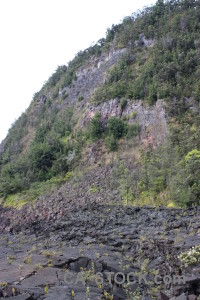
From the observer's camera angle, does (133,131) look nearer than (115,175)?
No

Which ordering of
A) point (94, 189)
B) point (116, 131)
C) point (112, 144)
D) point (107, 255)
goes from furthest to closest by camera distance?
point (116, 131) < point (112, 144) < point (94, 189) < point (107, 255)

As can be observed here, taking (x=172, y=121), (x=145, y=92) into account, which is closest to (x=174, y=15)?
(x=145, y=92)

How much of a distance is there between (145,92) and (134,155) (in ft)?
22.5

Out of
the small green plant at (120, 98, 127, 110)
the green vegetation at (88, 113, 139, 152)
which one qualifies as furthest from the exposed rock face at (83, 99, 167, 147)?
the green vegetation at (88, 113, 139, 152)

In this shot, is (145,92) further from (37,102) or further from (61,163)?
(37,102)

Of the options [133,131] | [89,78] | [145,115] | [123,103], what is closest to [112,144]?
[133,131]

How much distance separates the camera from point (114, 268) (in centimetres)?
898

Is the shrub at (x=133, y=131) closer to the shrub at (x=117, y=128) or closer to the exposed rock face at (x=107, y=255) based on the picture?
the shrub at (x=117, y=128)

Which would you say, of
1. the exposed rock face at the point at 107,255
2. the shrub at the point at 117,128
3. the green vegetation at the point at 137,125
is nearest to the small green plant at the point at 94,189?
the green vegetation at the point at 137,125

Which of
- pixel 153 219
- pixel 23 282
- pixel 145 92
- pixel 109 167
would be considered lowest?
pixel 23 282

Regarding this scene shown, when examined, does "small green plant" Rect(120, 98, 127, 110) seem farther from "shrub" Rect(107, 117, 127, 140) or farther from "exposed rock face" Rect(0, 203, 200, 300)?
"exposed rock face" Rect(0, 203, 200, 300)

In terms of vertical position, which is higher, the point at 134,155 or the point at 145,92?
the point at 145,92

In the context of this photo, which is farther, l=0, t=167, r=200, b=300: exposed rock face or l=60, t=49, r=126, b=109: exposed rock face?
l=60, t=49, r=126, b=109: exposed rock face

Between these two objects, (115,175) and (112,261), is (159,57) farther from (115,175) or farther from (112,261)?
(112,261)
